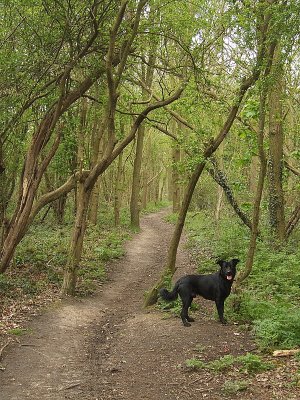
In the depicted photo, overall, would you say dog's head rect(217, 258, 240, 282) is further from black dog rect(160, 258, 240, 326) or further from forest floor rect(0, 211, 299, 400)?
forest floor rect(0, 211, 299, 400)

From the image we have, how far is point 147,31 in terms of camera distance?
13312 millimetres

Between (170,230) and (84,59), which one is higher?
(84,59)

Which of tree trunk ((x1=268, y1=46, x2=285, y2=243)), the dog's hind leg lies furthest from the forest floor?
tree trunk ((x1=268, y1=46, x2=285, y2=243))

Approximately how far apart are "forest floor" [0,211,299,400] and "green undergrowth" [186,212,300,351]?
1.44 ft

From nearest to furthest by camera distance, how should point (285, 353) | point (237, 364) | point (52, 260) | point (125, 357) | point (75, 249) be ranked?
1. point (237, 364)
2. point (285, 353)
3. point (125, 357)
4. point (75, 249)
5. point (52, 260)

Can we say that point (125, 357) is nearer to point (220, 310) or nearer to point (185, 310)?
point (185, 310)

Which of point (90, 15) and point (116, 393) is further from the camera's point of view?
point (90, 15)

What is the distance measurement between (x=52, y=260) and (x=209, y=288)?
25.1ft

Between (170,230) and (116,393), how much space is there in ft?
68.7

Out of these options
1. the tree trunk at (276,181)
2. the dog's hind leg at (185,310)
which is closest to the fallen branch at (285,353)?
the dog's hind leg at (185,310)

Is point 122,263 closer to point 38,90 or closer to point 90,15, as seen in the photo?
point 38,90

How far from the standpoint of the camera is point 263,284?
11.5m

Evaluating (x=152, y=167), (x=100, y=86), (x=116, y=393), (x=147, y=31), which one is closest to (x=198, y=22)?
(x=147, y=31)

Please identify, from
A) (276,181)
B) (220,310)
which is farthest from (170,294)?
(276,181)
